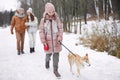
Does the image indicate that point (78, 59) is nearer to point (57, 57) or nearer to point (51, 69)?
point (57, 57)

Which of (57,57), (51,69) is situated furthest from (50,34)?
(51,69)

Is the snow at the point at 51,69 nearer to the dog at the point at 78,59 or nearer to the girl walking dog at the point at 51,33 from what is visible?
the dog at the point at 78,59

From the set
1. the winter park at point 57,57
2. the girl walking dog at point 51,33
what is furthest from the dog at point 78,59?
the girl walking dog at point 51,33

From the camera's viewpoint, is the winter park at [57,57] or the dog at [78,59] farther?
the winter park at [57,57]

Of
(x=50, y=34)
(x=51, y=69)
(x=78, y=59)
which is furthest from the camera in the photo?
(x=51, y=69)

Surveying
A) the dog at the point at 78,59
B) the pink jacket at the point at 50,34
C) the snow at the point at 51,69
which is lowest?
the snow at the point at 51,69

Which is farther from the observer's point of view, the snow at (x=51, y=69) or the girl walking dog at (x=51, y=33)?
the snow at (x=51, y=69)

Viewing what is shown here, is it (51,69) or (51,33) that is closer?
(51,33)

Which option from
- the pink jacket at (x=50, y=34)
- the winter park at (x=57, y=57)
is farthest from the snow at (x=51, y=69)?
the pink jacket at (x=50, y=34)

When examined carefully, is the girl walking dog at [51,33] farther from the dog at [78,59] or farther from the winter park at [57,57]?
the dog at [78,59]

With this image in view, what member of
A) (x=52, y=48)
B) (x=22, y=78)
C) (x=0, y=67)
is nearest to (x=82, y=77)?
(x=52, y=48)

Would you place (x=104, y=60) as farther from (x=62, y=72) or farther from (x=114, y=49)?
(x=62, y=72)

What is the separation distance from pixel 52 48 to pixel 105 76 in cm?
161

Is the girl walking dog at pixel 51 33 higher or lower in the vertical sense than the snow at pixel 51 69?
higher
